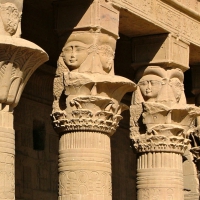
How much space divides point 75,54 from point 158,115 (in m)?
3.41

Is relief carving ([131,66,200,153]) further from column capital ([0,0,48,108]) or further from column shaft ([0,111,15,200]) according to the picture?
column shaft ([0,111,15,200])

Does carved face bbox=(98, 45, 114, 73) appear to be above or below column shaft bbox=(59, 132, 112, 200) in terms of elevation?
above

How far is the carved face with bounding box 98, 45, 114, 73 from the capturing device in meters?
18.6

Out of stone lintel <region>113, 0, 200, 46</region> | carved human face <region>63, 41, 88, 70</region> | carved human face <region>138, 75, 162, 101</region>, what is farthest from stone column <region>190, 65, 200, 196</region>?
carved human face <region>63, 41, 88, 70</region>

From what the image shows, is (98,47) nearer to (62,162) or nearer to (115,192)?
(62,162)

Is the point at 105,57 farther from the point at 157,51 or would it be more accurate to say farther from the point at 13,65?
the point at 13,65

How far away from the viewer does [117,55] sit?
2411 cm

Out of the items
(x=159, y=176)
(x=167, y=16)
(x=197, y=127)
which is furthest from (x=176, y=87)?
(x=197, y=127)

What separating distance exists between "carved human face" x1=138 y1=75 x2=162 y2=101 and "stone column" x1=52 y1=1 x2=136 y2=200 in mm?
2479

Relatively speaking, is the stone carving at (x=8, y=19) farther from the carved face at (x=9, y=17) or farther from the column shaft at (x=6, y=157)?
the column shaft at (x=6, y=157)

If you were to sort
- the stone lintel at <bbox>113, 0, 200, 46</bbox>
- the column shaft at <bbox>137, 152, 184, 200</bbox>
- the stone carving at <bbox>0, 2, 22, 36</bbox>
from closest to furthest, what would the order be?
the stone carving at <bbox>0, 2, 22, 36</bbox>
the stone lintel at <bbox>113, 0, 200, 46</bbox>
the column shaft at <bbox>137, 152, 184, 200</bbox>

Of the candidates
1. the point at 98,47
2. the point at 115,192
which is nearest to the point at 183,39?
the point at 98,47

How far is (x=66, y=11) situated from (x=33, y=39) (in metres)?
3.53

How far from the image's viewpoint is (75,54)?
18531 mm
